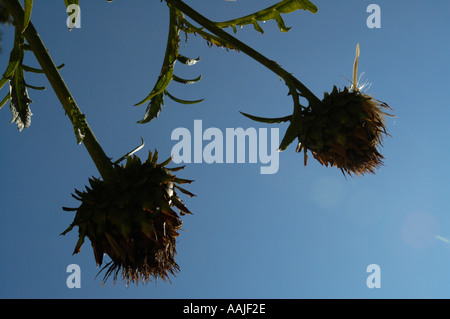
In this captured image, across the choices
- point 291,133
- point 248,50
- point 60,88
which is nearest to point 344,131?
point 291,133

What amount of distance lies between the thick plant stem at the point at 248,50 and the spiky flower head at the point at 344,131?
0.09 metres

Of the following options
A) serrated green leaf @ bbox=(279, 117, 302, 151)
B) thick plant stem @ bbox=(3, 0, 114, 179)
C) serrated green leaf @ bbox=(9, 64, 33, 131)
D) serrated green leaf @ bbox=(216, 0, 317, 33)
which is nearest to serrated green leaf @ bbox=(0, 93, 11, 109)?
serrated green leaf @ bbox=(9, 64, 33, 131)

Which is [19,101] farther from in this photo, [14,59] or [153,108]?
[153,108]

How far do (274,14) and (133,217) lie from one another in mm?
1251

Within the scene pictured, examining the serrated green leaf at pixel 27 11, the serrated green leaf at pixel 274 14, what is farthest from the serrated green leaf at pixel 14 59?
the serrated green leaf at pixel 274 14

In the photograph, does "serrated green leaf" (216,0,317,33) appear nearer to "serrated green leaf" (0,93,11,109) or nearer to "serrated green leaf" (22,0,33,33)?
"serrated green leaf" (22,0,33,33)

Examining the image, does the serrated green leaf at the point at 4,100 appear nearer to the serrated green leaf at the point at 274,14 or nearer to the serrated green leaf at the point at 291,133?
the serrated green leaf at the point at 274,14

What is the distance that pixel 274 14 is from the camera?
8.41 feet

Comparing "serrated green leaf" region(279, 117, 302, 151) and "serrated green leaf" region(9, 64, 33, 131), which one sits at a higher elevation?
"serrated green leaf" region(9, 64, 33, 131)

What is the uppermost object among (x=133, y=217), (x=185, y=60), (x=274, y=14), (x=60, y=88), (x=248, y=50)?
(x=274, y=14)

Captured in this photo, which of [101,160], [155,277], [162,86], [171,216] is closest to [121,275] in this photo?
[155,277]

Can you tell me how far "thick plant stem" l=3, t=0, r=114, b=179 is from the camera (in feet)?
7.00

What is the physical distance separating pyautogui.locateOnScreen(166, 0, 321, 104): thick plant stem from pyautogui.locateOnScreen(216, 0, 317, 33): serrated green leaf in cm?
9

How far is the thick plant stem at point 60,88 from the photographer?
213cm
